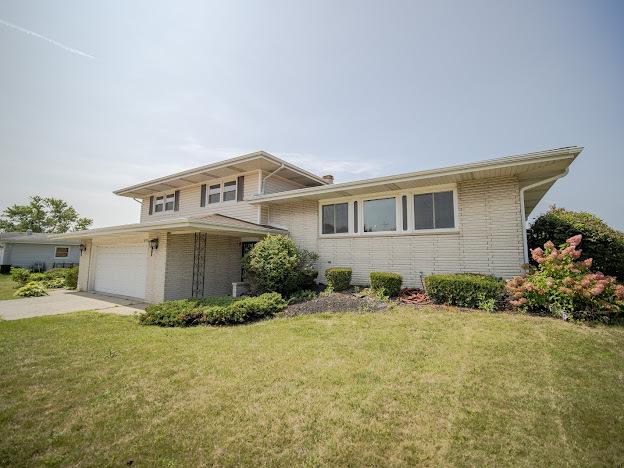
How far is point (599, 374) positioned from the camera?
12.0 feet

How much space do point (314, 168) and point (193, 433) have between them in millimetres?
13656

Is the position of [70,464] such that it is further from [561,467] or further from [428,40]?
[428,40]

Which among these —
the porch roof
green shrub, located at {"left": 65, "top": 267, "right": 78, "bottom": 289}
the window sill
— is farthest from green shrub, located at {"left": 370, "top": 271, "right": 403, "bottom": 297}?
green shrub, located at {"left": 65, "top": 267, "right": 78, "bottom": 289}

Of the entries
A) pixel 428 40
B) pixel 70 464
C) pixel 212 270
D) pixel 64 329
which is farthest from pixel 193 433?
pixel 428 40

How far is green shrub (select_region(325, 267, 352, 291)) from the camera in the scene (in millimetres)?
9656

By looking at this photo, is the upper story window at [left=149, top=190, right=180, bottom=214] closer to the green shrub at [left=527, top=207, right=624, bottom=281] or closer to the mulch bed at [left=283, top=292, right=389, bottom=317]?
the mulch bed at [left=283, top=292, right=389, bottom=317]

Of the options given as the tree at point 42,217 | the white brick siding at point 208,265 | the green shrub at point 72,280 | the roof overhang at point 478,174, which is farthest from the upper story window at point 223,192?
the tree at point 42,217

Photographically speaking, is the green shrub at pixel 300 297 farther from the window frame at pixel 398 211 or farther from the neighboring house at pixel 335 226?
the window frame at pixel 398 211

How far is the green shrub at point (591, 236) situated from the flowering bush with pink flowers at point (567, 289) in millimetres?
3188

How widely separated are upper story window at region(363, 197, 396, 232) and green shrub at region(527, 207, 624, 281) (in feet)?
17.7

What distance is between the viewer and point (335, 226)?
11117 millimetres

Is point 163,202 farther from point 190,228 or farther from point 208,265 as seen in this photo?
point 190,228

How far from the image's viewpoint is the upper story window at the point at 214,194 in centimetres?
1446

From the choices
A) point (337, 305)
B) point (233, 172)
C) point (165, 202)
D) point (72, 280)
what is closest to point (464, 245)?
point (337, 305)
